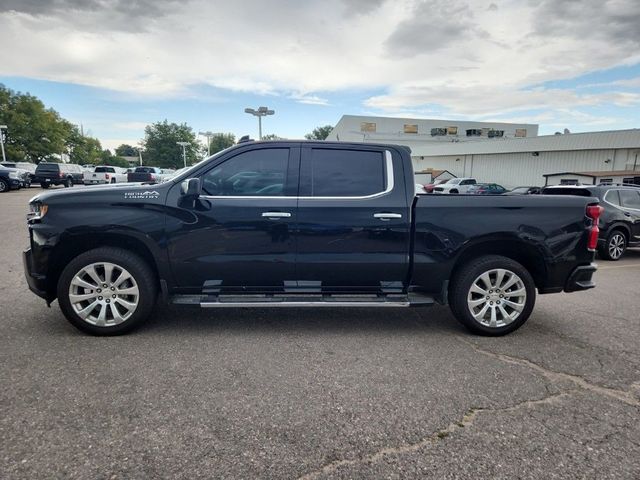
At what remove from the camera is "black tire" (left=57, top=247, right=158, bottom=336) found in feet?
12.8

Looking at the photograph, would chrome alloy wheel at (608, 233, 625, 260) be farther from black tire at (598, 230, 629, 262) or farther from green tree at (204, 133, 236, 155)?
green tree at (204, 133, 236, 155)

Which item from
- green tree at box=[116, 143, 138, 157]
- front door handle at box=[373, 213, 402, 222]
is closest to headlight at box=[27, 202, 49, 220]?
front door handle at box=[373, 213, 402, 222]

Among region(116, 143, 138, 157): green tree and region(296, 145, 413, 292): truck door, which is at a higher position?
region(116, 143, 138, 157): green tree

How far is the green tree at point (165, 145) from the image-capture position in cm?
7338

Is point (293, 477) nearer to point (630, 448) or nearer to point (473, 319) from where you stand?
point (630, 448)

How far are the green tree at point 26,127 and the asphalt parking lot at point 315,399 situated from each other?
197ft

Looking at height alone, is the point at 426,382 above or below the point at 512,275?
below

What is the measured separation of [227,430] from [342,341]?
1.69 metres

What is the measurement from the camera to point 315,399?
2986 mm

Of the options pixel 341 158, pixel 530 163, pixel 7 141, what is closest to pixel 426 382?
pixel 341 158

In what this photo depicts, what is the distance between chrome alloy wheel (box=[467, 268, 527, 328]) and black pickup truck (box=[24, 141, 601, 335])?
0.05 feet

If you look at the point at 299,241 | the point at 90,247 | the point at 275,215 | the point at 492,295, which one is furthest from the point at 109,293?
the point at 492,295

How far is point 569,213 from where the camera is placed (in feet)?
13.8

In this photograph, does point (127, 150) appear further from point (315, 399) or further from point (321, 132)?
point (315, 399)
